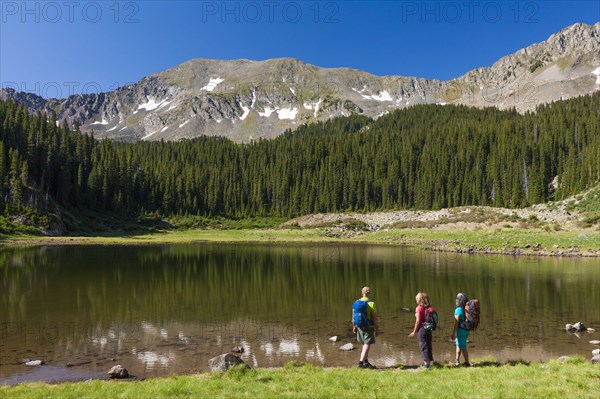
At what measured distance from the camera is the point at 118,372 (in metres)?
14.2

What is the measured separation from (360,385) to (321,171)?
152729mm

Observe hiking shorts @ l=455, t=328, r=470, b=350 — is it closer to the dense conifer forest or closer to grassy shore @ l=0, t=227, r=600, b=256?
grassy shore @ l=0, t=227, r=600, b=256

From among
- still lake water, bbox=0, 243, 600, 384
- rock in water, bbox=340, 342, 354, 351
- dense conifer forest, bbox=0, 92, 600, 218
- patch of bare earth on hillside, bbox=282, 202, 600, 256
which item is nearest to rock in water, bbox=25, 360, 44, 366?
still lake water, bbox=0, 243, 600, 384

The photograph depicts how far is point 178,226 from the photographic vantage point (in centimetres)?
12875

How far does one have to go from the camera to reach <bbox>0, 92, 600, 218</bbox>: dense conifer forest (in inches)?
4715

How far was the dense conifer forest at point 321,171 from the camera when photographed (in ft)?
393

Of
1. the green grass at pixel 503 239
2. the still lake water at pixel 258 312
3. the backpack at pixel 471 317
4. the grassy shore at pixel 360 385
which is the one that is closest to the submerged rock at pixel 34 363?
the still lake water at pixel 258 312

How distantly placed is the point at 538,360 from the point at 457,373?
535cm

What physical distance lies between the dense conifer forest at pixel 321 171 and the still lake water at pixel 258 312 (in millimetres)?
74570

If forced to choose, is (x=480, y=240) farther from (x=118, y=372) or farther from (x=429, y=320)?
(x=118, y=372)

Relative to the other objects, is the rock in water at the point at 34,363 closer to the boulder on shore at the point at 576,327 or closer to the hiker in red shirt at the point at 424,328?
the hiker in red shirt at the point at 424,328

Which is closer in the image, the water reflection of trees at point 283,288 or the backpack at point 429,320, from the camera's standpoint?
the backpack at point 429,320

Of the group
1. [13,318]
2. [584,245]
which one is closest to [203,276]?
[13,318]

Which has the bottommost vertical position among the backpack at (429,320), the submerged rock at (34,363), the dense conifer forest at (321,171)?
the submerged rock at (34,363)
